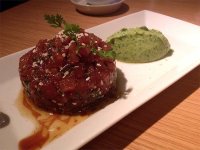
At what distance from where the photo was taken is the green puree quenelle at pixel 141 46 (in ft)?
6.12

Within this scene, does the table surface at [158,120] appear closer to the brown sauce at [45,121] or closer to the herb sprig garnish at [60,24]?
the brown sauce at [45,121]

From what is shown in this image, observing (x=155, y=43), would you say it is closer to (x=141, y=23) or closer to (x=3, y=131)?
(x=141, y=23)

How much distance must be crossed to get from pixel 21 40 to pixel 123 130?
1306 millimetres

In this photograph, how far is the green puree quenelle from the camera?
6.12 ft

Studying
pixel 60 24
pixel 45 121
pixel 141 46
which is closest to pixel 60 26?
pixel 60 24

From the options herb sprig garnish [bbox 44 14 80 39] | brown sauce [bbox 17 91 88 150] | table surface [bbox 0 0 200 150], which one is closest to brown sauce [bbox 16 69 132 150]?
brown sauce [bbox 17 91 88 150]

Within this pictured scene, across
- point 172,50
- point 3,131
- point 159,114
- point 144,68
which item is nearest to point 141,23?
point 172,50

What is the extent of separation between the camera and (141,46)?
187 cm

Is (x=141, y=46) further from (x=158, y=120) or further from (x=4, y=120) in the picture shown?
(x=4, y=120)

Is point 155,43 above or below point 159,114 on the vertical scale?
above

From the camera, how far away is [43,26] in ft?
8.53

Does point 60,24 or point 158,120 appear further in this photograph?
point 60,24

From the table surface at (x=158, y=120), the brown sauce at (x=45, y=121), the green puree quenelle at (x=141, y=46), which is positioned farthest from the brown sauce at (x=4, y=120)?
the green puree quenelle at (x=141, y=46)

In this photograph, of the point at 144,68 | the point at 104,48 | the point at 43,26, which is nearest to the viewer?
the point at 104,48
